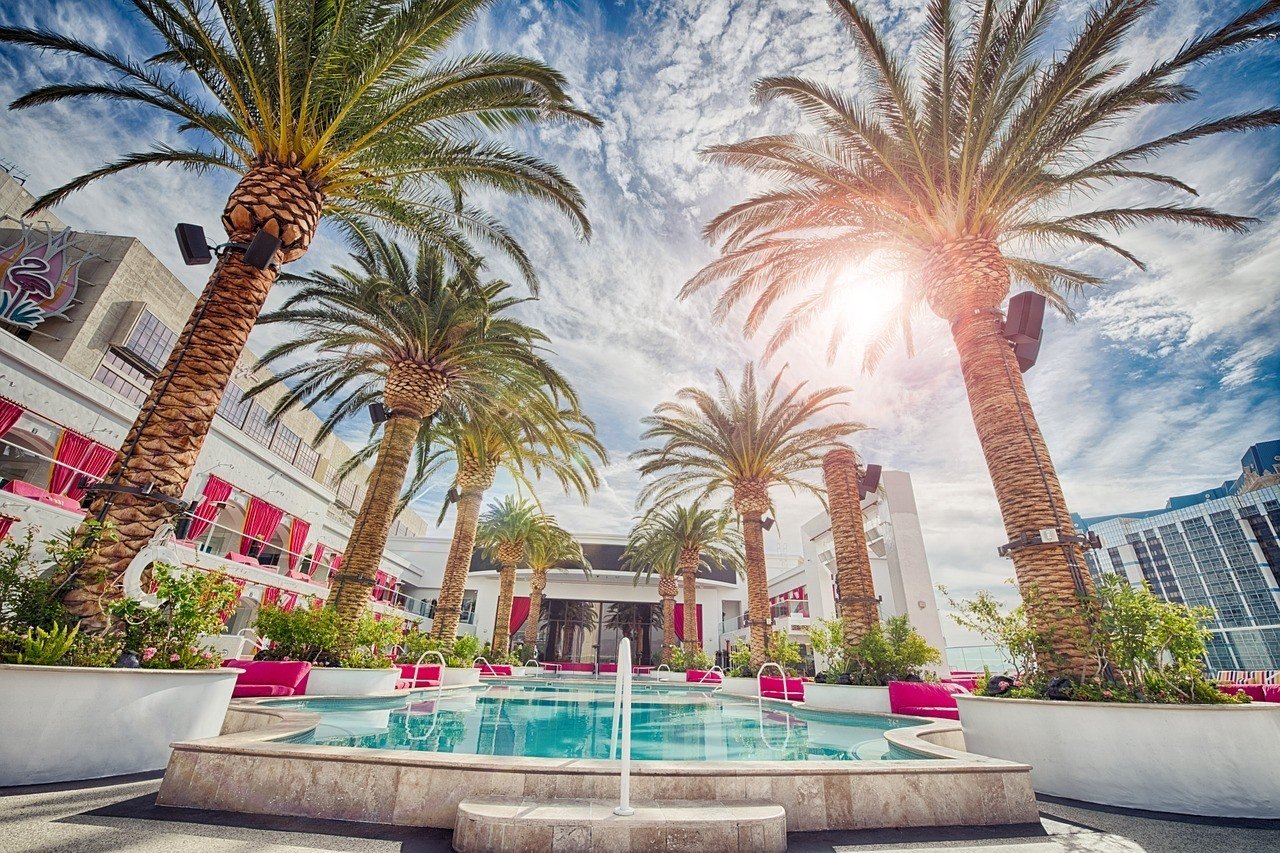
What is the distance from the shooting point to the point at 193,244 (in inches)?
270

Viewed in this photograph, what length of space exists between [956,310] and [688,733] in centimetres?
852

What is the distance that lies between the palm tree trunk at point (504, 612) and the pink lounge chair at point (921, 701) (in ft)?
63.5

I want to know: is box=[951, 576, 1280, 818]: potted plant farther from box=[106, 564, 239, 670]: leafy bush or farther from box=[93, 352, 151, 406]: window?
box=[93, 352, 151, 406]: window

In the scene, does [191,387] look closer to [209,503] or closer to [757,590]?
[757,590]

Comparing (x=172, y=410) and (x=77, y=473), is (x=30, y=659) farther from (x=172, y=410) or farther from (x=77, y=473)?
(x=77, y=473)

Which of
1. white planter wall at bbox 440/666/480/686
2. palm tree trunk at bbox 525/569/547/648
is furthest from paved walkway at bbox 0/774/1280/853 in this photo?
palm tree trunk at bbox 525/569/547/648

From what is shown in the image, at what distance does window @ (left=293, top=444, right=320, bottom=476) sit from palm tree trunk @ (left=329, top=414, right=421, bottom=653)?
26832 millimetres

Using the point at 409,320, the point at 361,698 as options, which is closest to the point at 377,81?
the point at 409,320

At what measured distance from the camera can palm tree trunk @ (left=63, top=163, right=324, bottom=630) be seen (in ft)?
17.8

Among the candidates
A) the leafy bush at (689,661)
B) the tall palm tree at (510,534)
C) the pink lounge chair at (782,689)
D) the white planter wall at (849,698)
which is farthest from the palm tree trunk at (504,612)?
the white planter wall at (849,698)

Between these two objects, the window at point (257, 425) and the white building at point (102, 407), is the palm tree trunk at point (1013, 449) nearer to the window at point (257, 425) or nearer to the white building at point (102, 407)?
the white building at point (102, 407)

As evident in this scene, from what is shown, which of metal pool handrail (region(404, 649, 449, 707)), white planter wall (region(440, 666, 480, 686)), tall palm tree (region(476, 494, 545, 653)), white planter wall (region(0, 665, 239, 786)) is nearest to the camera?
white planter wall (region(0, 665, 239, 786))

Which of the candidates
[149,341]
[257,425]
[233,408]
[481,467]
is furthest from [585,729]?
[257,425]

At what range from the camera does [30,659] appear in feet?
14.0
